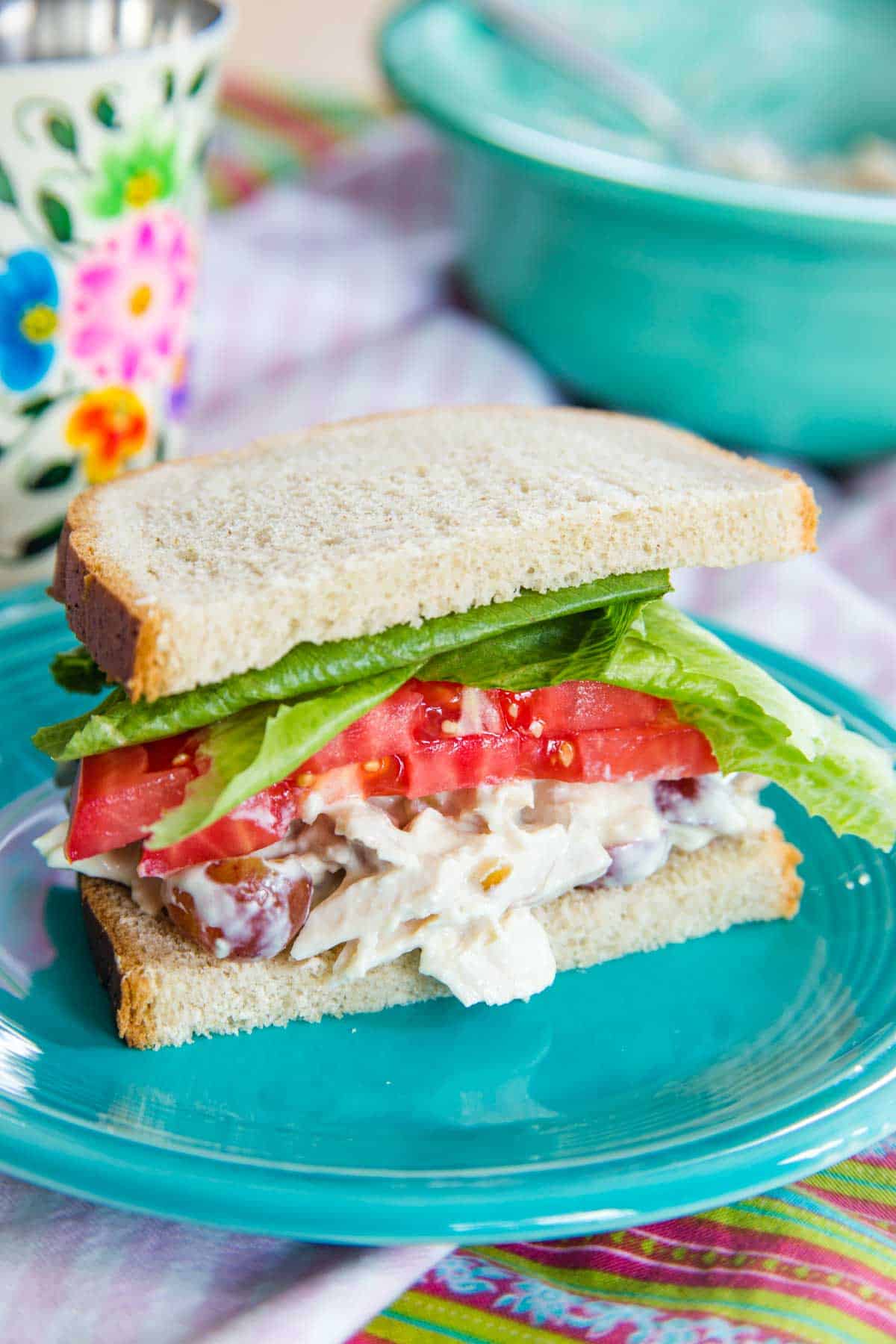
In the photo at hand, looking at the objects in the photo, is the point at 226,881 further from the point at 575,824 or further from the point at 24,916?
the point at 575,824

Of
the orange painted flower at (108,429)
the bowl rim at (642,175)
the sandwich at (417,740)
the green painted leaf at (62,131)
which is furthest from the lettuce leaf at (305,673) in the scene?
the bowl rim at (642,175)

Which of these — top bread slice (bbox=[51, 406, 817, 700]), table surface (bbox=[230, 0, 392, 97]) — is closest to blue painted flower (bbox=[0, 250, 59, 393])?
top bread slice (bbox=[51, 406, 817, 700])

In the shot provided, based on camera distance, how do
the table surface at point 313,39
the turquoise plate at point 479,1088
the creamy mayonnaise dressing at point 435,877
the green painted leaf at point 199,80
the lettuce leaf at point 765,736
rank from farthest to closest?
1. the table surface at point 313,39
2. the green painted leaf at point 199,80
3. the lettuce leaf at point 765,736
4. the creamy mayonnaise dressing at point 435,877
5. the turquoise plate at point 479,1088

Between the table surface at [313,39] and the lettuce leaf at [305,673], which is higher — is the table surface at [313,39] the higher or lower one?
the lower one

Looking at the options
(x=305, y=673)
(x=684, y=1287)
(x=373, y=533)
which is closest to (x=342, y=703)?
(x=305, y=673)

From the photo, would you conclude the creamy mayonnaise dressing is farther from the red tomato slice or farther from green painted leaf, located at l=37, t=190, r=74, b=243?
green painted leaf, located at l=37, t=190, r=74, b=243

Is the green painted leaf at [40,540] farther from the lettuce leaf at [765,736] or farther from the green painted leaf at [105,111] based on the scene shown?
the lettuce leaf at [765,736]
